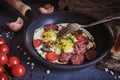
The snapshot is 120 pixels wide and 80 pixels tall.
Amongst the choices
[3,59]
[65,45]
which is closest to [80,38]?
[65,45]

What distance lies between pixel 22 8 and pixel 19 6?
0.08 ft

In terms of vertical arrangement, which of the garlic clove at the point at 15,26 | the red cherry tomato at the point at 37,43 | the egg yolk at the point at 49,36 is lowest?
the red cherry tomato at the point at 37,43

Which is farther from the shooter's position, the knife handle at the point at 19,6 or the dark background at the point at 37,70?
the knife handle at the point at 19,6

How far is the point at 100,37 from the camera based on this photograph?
1.15m

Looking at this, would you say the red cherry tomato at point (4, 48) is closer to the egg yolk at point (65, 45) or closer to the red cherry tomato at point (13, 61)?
the red cherry tomato at point (13, 61)

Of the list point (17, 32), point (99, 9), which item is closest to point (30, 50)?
point (17, 32)

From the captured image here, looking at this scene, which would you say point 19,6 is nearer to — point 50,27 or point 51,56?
point 50,27

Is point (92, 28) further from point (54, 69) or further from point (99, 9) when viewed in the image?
point (54, 69)

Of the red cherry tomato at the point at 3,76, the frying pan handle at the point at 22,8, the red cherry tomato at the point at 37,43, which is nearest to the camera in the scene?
the red cherry tomato at the point at 3,76

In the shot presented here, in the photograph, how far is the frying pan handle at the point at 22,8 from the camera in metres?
1.19

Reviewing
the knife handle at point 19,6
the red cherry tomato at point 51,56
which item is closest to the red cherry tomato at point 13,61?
the red cherry tomato at point 51,56

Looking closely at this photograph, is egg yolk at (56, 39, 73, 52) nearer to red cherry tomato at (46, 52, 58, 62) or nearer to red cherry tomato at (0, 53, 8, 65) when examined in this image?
red cherry tomato at (46, 52, 58, 62)

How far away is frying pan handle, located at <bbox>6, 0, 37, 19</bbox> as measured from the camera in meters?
1.19

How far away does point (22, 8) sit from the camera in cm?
121
